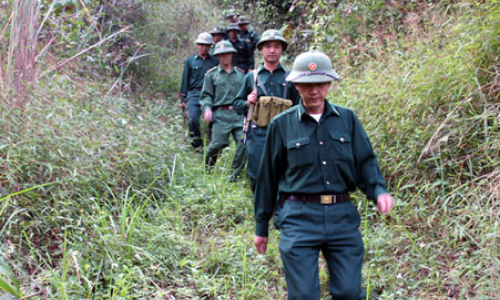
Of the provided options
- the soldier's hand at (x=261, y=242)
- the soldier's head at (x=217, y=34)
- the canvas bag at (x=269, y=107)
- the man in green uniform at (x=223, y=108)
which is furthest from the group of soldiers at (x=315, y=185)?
the soldier's head at (x=217, y=34)

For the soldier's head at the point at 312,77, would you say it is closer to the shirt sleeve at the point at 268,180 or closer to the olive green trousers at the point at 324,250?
the shirt sleeve at the point at 268,180

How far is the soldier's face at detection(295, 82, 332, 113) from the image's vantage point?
338 centimetres

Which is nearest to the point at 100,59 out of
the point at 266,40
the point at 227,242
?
the point at 266,40

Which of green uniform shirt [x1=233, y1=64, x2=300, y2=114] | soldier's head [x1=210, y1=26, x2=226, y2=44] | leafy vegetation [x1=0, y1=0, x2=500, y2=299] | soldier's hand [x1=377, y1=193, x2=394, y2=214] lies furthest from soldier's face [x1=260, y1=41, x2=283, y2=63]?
soldier's head [x1=210, y1=26, x2=226, y2=44]

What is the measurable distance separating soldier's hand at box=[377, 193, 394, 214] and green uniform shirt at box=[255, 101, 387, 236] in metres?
0.08

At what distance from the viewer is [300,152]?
11.0ft

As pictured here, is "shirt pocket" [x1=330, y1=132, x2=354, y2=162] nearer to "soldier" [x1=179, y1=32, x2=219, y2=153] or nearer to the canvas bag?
the canvas bag

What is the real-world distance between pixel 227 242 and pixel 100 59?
484 centimetres

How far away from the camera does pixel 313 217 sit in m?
3.25

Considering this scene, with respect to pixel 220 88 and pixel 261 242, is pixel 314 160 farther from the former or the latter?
pixel 220 88

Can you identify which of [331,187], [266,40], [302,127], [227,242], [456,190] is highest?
[266,40]

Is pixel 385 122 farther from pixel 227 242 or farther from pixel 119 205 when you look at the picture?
pixel 119 205

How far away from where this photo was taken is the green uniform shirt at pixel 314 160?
332cm

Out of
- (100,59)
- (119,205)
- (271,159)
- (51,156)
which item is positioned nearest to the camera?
(271,159)
